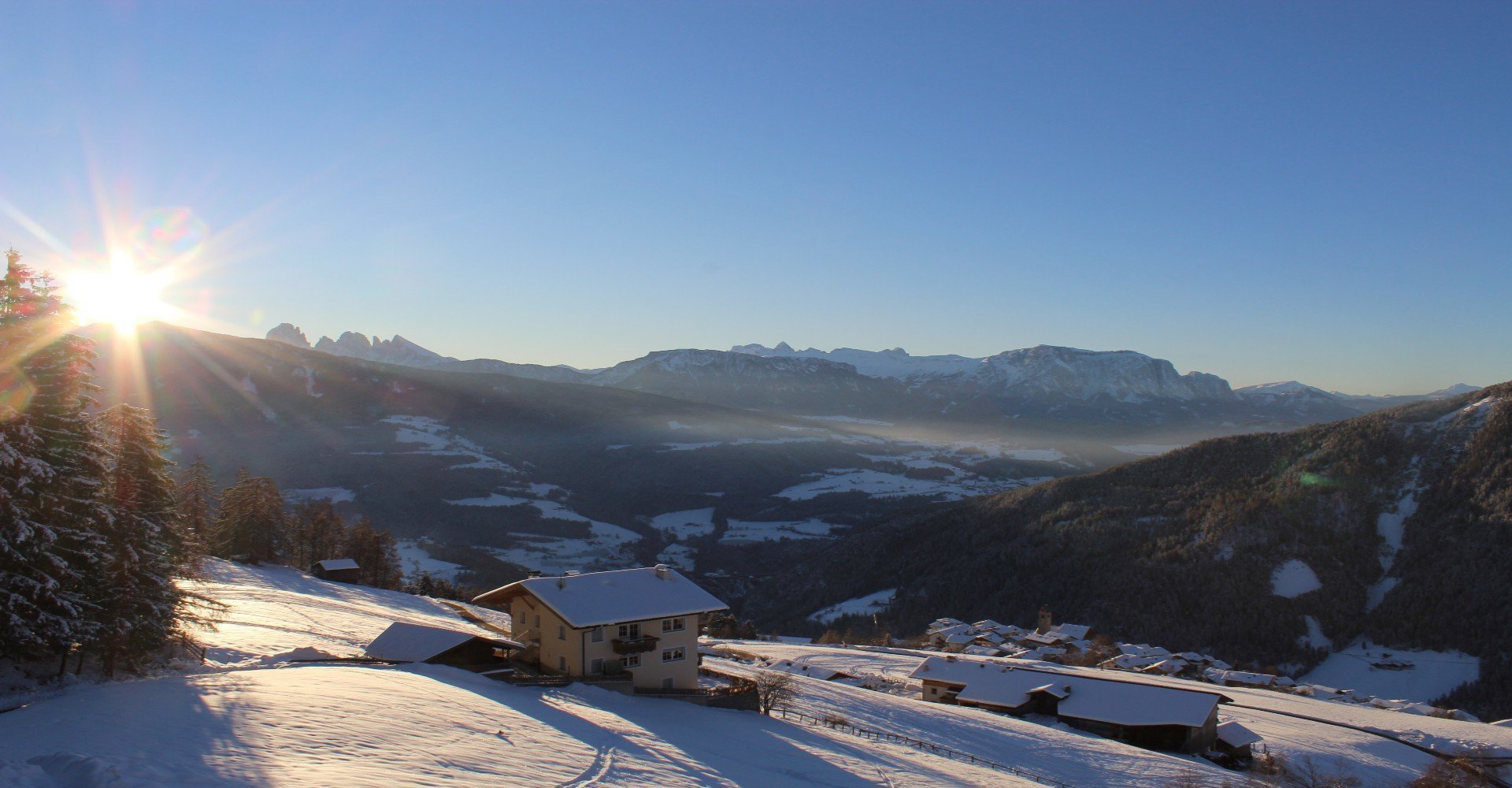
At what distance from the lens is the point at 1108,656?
63.1m

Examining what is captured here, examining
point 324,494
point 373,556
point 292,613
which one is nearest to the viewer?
point 292,613

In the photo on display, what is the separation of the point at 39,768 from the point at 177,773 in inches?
66.6

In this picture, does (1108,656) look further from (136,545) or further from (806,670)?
(136,545)

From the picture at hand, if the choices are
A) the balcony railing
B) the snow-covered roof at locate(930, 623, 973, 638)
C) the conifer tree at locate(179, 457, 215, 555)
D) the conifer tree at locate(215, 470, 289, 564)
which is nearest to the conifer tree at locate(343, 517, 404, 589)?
the conifer tree at locate(215, 470, 289, 564)

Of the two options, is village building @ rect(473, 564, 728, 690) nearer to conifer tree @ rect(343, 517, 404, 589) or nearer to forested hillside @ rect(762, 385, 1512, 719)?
conifer tree @ rect(343, 517, 404, 589)

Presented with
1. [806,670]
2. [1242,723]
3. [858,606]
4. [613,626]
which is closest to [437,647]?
[613,626]

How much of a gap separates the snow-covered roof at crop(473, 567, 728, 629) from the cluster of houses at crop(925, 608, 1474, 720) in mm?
36100

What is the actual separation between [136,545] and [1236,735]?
39993mm

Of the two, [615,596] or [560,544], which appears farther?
[560,544]

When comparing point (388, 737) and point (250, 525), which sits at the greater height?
point (388, 737)

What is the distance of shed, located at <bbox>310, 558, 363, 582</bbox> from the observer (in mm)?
60125

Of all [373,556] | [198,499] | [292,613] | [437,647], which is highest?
[198,499]

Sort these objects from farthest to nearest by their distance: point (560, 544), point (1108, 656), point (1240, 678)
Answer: point (560, 544) → point (1108, 656) → point (1240, 678)

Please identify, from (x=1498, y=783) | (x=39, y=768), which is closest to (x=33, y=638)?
(x=39, y=768)
